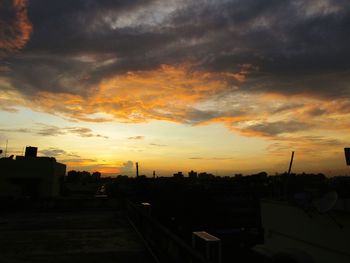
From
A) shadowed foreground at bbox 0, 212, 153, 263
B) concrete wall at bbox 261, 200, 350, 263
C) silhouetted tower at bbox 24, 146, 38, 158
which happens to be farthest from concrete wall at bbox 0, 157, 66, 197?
concrete wall at bbox 261, 200, 350, 263

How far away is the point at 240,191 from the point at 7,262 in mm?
94984

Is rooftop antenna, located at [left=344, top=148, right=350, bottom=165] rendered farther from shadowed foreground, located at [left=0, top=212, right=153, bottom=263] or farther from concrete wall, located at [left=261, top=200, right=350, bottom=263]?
shadowed foreground, located at [left=0, top=212, right=153, bottom=263]

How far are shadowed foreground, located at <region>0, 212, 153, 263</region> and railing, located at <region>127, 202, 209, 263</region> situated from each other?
0.30m

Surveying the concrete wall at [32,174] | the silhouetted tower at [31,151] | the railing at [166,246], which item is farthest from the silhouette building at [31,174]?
the railing at [166,246]

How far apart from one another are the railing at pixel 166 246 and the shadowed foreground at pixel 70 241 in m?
0.30

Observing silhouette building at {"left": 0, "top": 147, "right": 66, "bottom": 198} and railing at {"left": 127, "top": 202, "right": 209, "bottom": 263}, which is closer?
railing at {"left": 127, "top": 202, "right": 209, "bottom": 263}

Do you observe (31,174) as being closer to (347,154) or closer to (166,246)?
(166,246)

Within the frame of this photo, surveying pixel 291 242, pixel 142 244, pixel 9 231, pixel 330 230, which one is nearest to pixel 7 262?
pixel 142 244

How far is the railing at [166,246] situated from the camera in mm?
5627

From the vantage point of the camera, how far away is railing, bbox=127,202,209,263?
222 inches

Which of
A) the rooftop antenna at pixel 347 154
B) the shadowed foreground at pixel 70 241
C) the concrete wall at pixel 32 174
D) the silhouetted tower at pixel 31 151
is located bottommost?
the shadowed foreground at pixel 70 241

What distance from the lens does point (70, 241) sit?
37.1 ft

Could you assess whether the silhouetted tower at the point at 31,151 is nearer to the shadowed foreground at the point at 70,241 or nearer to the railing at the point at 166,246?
the shadowed foreground at the point at 70,241

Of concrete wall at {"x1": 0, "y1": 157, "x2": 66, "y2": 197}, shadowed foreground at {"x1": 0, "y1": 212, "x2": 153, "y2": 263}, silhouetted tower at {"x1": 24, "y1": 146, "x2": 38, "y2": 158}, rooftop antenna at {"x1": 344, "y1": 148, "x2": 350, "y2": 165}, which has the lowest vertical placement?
shadowed foreground at {"x1": 0, "y1": 212, "x2": 153, "y2": 263}
